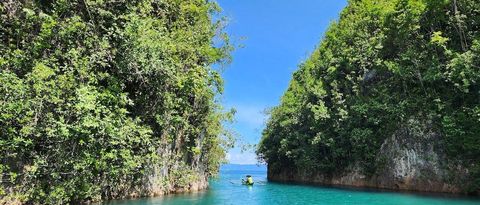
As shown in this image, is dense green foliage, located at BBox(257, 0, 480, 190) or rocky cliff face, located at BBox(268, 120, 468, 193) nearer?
dense green foliage, located at BBox(257, 0, 480, 190)

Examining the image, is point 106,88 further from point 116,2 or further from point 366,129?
point 366,129

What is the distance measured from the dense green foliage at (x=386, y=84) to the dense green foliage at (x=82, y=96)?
15066 mm

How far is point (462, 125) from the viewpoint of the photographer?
2231 cm

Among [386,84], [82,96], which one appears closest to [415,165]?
[386,84]

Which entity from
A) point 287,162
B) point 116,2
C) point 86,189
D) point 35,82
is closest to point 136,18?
point 116,2

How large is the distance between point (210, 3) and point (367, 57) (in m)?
14.6

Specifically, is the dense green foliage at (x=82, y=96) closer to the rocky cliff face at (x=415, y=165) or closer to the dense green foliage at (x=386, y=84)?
the dense green foliage at (x=386, y=84)

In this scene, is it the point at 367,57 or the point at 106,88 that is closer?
the point at 106,88

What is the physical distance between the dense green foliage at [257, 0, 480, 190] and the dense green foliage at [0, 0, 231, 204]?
15.1 meters

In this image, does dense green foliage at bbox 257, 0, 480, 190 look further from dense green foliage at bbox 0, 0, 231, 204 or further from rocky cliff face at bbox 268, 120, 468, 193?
dense green foliage at bbox 0, 0, 231, 204

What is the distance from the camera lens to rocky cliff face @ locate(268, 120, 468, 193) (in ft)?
78.9

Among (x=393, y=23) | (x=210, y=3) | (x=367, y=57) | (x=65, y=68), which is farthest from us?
(x=367, y=57)

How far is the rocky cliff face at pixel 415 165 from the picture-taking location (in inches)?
947

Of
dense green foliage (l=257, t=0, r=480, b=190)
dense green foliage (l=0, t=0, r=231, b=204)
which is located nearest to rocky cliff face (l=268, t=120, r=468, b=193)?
dense green foliage (l=257, t=0, r=480, b=190)
